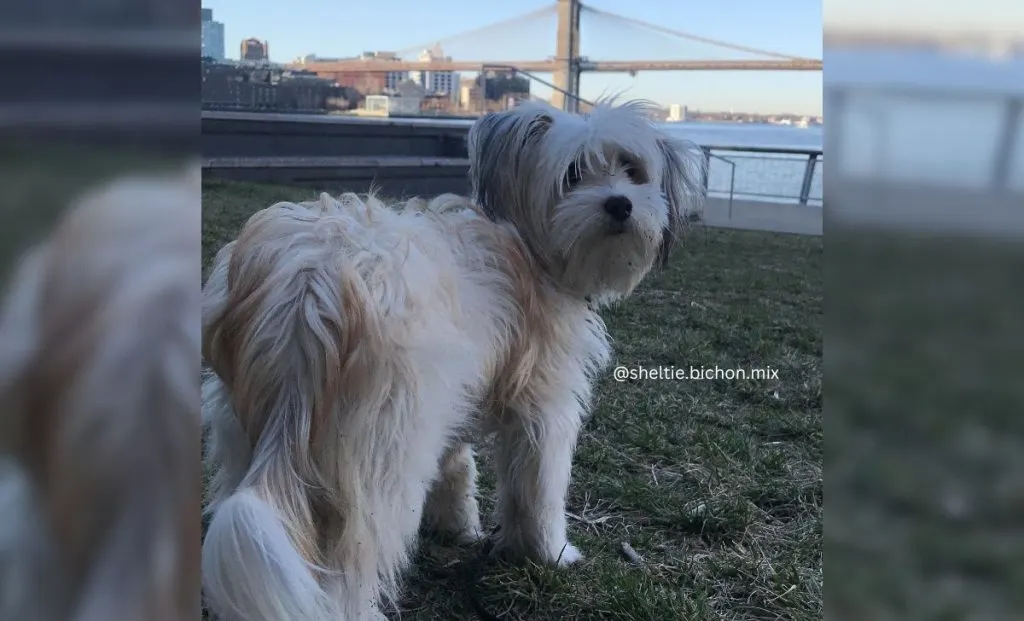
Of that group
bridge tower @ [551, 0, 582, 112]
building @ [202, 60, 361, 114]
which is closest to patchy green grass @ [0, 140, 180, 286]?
building @ [202, 60, 361, 114]

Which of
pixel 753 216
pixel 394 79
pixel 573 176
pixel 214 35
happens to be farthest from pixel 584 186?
pixel 753 216

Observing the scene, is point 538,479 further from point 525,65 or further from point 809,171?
point 525,65

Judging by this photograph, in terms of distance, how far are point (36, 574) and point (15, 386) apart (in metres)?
0.11

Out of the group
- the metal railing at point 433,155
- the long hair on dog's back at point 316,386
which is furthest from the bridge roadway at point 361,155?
the long hair on dog's back at point 316,386

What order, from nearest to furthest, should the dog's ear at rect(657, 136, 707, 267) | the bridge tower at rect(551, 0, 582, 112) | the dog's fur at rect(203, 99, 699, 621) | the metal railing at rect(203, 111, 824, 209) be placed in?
the dog's fur at rect(203, 99, 699, 621)
the dog's ear at rect(657, 136, 707, 267)
the bridge tower at rect(551, 0, 582, 112)
the metal railing at rect(203, 111, 824, 209)

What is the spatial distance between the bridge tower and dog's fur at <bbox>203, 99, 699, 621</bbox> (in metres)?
0.23

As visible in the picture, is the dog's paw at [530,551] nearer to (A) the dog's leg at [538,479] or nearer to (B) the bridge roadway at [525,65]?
(A) the dog's leg at [538,479]

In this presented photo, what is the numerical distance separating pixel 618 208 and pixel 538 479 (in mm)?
690

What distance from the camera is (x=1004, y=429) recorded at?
613 millimetres

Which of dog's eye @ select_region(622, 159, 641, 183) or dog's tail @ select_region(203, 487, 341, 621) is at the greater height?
dog's eye @ select_region(622, 159, 641, 183)

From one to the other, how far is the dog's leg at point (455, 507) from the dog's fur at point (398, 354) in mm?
83

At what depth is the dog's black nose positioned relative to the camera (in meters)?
1.66

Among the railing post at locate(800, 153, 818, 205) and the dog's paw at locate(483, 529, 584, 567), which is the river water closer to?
the railing post at locate(800, 153, 818, 205)

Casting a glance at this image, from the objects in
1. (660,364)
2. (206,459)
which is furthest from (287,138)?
(206,459)
